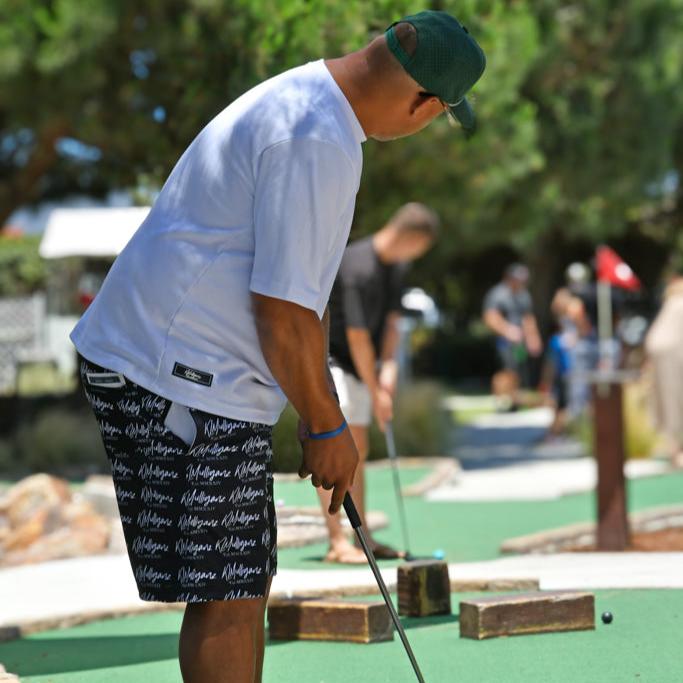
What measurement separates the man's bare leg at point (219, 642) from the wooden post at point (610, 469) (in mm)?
4865

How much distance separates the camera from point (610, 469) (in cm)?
796

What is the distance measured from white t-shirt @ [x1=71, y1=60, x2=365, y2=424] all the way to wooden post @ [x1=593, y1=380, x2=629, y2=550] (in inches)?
192

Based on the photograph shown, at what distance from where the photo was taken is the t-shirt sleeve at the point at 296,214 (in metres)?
3.02

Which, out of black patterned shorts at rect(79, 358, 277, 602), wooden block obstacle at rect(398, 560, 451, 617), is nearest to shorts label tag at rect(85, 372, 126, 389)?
black patterned shorts at rect(79, 358, 277, 602)

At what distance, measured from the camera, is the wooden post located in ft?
25.9

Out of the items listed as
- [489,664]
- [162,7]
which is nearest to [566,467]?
[162,7]

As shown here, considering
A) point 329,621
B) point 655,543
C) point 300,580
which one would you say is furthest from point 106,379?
point 655,543

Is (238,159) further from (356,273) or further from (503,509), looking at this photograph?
(503,509)

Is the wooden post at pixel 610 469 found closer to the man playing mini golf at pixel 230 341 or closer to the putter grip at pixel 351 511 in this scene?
the putter grip at pixel 351 511

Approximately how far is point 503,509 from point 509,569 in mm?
3547

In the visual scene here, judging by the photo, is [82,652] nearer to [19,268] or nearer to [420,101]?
[420,101]

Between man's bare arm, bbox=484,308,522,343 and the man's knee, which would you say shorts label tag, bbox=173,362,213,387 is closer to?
the man's knee

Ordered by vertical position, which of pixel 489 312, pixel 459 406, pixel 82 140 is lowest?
pixel 459 406

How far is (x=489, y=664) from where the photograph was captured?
4820 mm
